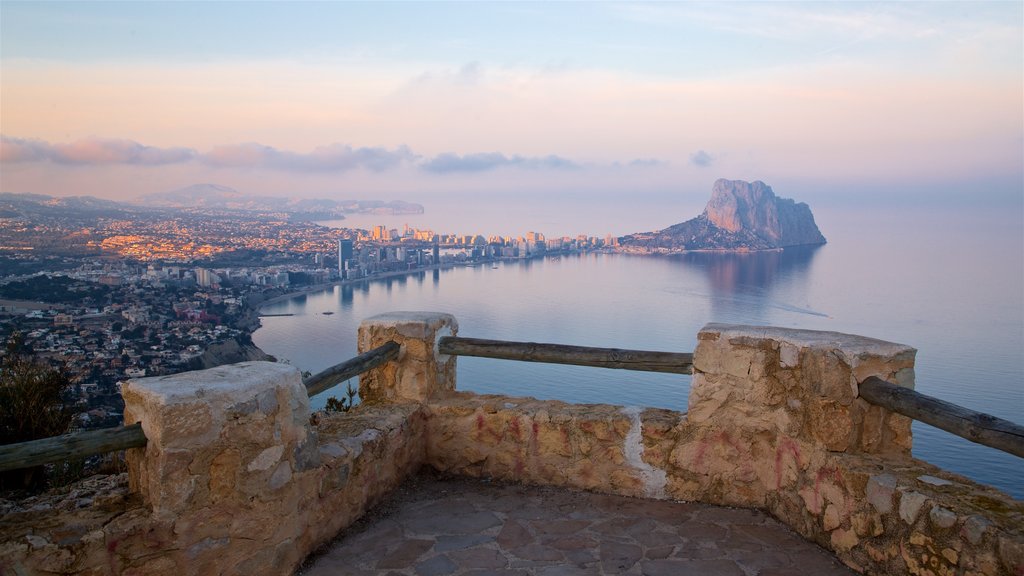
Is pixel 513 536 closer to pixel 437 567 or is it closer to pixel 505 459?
pixel 437 567

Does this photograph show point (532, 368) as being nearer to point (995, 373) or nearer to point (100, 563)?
point (995, 373)

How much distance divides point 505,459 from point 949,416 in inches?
95.0

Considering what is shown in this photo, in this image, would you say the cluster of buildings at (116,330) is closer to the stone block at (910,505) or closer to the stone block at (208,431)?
the stone block at (208,431)

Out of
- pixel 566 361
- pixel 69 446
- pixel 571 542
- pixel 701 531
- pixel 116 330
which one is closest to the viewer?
pixel 69 446

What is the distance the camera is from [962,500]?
2.68m

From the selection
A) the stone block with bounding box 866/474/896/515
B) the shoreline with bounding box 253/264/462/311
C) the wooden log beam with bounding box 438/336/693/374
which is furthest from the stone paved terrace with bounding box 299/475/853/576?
the shoreline with bounding box 253/264/462/311

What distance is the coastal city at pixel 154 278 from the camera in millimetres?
11104

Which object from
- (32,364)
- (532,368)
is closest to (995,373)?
(532,368)

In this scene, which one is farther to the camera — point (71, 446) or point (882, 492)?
point (882, 492)

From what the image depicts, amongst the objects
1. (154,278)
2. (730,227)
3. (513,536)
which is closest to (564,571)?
(513,536)

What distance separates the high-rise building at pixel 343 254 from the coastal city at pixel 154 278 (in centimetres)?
8

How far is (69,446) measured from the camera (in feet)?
7.80

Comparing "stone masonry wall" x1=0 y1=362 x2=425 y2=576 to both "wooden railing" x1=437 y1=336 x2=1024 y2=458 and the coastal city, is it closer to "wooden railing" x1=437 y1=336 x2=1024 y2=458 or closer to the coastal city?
"wooden railing" x1=437 y1=336 x2=1024 y2=458

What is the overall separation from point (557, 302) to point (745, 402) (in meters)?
36.3
